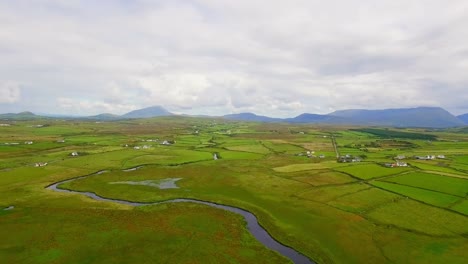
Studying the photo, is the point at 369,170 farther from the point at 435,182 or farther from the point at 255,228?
the point at 255,228

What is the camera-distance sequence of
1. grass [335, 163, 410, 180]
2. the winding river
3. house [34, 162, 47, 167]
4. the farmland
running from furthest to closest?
house [34, 162, 47, 167]
grass [335, 163, 410, 180]
the winding river
the farmland

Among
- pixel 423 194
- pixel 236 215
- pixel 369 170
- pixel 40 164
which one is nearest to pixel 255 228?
pixel 236 215

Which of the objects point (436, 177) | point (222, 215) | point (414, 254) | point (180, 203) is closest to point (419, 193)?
point (436, 177)

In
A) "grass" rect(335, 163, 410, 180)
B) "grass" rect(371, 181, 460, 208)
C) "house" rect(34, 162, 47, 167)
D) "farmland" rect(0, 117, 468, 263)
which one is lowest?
"farmland" rect(0, 117, 468, 263)

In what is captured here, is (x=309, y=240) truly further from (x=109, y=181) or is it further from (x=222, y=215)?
(x=109, y=181)

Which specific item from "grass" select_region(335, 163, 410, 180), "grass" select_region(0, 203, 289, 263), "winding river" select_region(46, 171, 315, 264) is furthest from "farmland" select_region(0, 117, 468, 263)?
"winding river" select_region(46, 171, 315, 264)

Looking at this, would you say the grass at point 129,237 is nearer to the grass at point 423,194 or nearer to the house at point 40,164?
the grass at point 423,194

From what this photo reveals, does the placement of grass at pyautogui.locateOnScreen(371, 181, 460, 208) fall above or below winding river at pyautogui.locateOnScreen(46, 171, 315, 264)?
above

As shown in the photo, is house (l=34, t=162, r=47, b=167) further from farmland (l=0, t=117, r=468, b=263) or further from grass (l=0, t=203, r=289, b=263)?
→ grass (l=0, t=203, r=289, b=263)

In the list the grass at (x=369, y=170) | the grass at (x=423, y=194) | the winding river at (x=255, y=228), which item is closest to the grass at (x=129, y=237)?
the winding river at (x=255, y=228)

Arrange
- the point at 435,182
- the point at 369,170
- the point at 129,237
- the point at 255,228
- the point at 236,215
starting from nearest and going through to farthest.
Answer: the point at 129,237 < the point at 255,228 < the point at 236,215 < the point at 435,182 < the point at 369,170

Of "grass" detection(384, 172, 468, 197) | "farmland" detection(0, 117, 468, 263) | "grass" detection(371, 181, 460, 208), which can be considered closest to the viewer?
"farmland" detection(0, 117, 468, 263)
